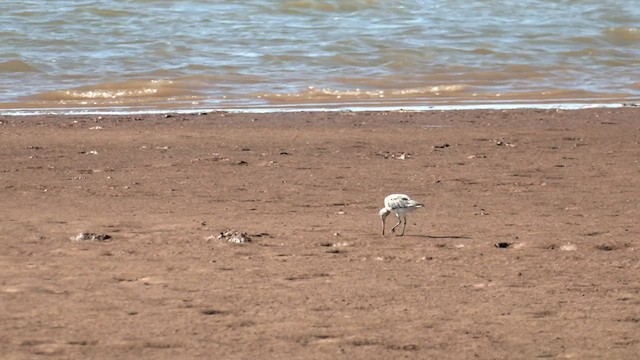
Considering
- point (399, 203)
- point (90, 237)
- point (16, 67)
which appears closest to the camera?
point (399, 203)

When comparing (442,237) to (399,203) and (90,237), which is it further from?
(90,237)

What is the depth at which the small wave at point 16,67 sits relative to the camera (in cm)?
1995

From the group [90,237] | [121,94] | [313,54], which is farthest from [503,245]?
[313,54]

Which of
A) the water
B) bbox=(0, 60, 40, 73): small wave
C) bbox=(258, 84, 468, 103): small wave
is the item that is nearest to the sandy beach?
bbox=(258, 84, 468, 103): small wave

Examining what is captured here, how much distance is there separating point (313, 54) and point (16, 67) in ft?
16.8

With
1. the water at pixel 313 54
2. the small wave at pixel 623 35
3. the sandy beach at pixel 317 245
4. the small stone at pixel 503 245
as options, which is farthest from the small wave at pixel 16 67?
the small stone at pixel 503 245

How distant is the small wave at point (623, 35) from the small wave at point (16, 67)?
A: 11.3 m

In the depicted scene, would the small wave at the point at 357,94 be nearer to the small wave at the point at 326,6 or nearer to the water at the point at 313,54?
the water at the point at 313,54

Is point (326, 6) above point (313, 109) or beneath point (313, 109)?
beneath

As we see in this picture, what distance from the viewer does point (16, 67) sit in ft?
66.0

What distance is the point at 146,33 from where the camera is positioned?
2400cm

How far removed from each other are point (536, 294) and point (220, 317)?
168cm

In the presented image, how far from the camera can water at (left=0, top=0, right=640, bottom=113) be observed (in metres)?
17.7

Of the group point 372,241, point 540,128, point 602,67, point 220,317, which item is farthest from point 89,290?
point 602,67
